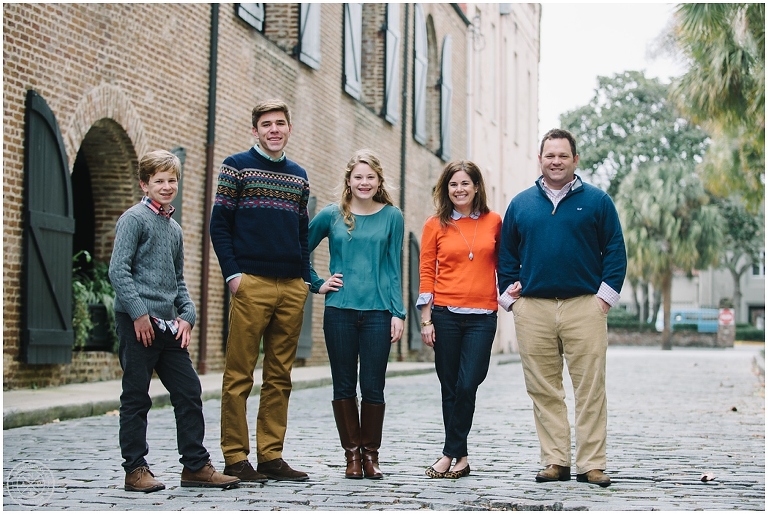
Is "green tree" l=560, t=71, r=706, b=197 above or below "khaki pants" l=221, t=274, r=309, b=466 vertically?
above

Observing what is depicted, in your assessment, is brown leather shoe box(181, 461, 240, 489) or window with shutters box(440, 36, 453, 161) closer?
brown leather shoe box(181, 461, 240, 489)

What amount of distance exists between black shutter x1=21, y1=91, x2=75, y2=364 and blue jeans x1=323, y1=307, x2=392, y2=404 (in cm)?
545

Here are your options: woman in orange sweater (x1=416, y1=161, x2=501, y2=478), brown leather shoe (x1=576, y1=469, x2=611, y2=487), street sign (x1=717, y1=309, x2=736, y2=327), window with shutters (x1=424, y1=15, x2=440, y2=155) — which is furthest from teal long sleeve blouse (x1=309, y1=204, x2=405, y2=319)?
street sign (x1=717, y1=309, x2=736, y2=327)

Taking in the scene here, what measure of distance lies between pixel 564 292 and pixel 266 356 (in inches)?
60.8

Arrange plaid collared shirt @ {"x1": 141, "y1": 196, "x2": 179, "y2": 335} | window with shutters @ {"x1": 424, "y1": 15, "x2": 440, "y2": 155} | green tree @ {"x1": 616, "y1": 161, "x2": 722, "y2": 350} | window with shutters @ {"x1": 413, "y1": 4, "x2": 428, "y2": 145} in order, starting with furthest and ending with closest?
green tree @ {"x1": 616, "y1": 161, "x2": 722, "y2": 350}
window with shutters @ {"x1": 424, "y1": 15, "x2": 440, "y2": 155}
window with shutters @ {"x1": 413, "y1": 4, "x2": 428, "y2": 145}
plaid collared shirt @ {"x1": 141, "y1": 196, "x2": 179, "y2": 335}

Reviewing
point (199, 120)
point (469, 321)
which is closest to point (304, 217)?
point (469, 321)

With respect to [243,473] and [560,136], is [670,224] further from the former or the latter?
[243,473]

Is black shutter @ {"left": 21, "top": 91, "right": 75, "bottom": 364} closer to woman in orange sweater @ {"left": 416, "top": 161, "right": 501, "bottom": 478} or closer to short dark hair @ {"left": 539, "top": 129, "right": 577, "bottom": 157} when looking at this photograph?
woman in orange sweater @ {"left": 416, "top": 161, "right": 501, "bottom": 478}

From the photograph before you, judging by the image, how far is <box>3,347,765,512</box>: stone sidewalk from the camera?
17.4 feet

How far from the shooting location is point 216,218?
19.4 feet

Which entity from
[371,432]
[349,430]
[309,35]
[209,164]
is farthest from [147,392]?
[309,35]

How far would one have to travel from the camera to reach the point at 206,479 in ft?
18.6

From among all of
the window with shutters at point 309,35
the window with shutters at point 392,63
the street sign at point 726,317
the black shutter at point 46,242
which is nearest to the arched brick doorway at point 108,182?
the black shutter at point 46,242

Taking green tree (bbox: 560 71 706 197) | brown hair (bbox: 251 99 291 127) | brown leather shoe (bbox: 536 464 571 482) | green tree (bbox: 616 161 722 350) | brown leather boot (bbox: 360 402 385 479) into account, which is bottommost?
brown leather shoe (bbox: 536 464 571 482)
